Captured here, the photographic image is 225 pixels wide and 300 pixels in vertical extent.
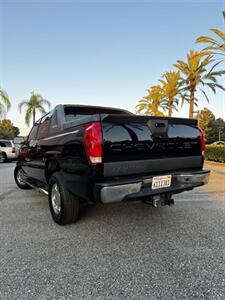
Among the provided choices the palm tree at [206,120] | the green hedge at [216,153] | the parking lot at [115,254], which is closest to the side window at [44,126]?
the parking lot at [115,254]

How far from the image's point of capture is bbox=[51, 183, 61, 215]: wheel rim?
12.0 feet

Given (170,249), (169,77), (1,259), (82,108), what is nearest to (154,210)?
(170,249)

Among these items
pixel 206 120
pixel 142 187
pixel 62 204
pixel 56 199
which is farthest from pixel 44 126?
pixel 206 120

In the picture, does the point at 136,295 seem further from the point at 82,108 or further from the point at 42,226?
the point at 82,108

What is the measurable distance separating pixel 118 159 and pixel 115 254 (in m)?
1.10

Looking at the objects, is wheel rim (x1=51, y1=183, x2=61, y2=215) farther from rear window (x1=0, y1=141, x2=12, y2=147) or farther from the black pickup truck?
rear window (x1=0, y1=141, x2=12, y2=147)

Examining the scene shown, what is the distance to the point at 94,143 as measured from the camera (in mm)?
2713

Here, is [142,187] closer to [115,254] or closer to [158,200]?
[158,200]

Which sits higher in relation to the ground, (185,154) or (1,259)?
(185,154)

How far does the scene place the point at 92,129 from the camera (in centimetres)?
274

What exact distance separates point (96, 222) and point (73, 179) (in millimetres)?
1052

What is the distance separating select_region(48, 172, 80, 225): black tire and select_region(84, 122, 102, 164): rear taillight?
88 centimetres

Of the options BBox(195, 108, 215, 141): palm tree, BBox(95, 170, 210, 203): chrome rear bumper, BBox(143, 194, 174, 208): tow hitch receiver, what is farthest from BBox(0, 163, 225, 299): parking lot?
BBox(195, 108, 215, 141): palm tree

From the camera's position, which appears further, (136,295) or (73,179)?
(73,179)
